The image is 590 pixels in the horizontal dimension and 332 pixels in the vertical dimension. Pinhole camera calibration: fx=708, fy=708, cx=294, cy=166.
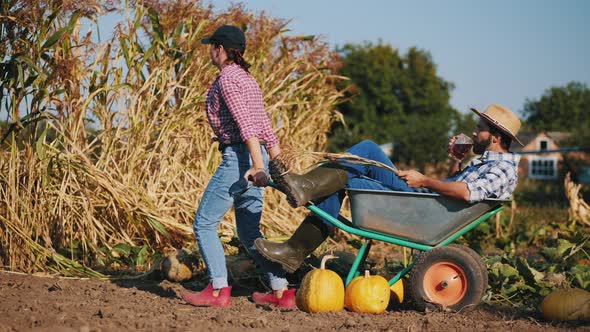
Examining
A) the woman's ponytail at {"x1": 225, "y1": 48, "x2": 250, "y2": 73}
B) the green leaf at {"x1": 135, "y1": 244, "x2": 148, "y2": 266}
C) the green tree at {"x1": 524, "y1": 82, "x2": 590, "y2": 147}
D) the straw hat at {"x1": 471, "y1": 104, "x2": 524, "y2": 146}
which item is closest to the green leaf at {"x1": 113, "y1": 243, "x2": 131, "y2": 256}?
the green leaf at {"x1": 135, "y1": 244, "x2": 148, "y2": 266}

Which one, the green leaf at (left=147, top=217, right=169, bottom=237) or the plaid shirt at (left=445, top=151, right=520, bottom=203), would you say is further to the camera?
the green leaf at (left=147, top=217, right=169, bottom=237)

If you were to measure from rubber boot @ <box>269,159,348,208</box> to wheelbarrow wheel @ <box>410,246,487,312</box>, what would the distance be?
58cm

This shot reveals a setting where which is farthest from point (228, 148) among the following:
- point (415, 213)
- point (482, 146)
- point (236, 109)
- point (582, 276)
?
point (582, 276)

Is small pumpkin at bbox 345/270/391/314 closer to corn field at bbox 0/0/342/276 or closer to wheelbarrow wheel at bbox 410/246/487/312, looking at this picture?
wheelbarrow wheel at bbox 410/246/487/312

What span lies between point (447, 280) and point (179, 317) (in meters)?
1.36

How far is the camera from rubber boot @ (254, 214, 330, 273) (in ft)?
12.3

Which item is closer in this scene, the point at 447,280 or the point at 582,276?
the point at 447,280

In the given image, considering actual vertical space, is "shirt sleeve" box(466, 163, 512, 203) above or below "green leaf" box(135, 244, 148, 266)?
above

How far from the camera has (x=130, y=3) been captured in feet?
18.6

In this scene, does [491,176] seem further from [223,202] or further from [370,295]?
[223,202]

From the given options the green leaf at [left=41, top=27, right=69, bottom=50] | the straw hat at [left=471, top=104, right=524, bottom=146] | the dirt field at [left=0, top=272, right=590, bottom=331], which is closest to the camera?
the dirt field at [left=0, top=272, right=590, bottom=331]

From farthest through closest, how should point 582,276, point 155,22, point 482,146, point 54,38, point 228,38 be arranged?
point 155,22 → point 54,38 → point 582,276 → point 482,146 → point 228,38

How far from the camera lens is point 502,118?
12.6 ft

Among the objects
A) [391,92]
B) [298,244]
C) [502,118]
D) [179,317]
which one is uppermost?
[391,92]
